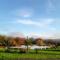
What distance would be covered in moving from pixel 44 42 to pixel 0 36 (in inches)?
763

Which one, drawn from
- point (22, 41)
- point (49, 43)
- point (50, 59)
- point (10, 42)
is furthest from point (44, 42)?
point (50, 59)

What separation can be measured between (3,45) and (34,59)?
2786 centimetres

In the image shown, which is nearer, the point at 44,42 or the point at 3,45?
the point at 3,45

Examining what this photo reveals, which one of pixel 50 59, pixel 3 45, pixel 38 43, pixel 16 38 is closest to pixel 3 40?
pixel 3 45

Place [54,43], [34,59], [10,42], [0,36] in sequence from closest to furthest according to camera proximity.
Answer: [34,59] < [0,36] < [10,42] < [54,43]

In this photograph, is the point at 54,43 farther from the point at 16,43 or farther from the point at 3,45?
the point at 3,45

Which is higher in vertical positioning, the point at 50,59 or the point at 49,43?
the point at 49,43

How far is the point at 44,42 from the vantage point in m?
65.6

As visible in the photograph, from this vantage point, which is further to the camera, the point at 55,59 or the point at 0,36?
the point at 0,36

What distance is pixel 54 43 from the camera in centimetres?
6206

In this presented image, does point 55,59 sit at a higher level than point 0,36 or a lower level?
lower

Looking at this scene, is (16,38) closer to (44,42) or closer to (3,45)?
(3,45)

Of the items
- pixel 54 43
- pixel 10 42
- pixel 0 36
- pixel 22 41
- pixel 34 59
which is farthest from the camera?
pixel 54 43

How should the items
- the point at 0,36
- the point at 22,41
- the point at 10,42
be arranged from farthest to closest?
the point at 22,41 → the point at 10,42 → the point at 0,36
